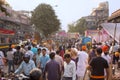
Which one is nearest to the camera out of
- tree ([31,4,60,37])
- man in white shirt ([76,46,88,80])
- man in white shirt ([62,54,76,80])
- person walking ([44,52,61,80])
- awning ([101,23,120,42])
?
awning ([101,23,120,42])

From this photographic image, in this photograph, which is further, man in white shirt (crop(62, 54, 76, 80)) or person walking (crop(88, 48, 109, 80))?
man in white shirt (crop(62, 54, 76, 80))

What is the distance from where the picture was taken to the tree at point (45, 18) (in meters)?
83.3

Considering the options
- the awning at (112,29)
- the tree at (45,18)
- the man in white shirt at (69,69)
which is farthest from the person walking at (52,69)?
the tree at (45,18)

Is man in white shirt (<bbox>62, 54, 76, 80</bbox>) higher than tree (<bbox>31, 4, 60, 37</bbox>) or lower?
lower

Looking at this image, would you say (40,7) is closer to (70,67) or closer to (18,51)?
(18,51)

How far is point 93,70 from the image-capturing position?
11.0 m

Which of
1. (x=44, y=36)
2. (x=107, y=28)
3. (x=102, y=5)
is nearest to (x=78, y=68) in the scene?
(x=107, y=28)

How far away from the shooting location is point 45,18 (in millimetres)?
83875

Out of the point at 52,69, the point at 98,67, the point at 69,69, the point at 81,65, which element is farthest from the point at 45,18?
the point at 98,67

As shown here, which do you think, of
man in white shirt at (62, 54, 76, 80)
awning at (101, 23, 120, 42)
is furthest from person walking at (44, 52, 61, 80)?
awning at (101, 23, 120, 42)

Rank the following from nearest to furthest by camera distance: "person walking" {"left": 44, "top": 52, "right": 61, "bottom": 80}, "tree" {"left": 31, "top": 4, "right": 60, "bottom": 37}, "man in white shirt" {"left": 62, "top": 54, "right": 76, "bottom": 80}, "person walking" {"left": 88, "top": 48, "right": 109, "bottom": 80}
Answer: "person walking" {"left": 88, "top": 48, "right": 109, "bottom": 80} < "man in white shirt" {"left": 62, "top": 54, "right": 76, "bottom": 80} < "person walking" {"left": 44, "top": 52, "right": 61, "bottom": 80} < "tree" {"left": 31, "top": 4, "right": 60, "bottom": 37}

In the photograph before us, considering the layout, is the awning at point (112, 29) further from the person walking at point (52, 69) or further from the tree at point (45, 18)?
the tree at point (45, 18)

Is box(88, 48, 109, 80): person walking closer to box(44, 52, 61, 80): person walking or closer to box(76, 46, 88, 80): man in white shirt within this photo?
box(44, 52, 61, 80): person walking

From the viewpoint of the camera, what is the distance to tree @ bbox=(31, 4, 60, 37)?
273 ft
